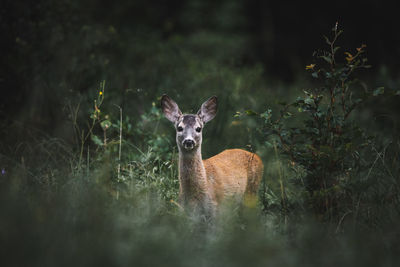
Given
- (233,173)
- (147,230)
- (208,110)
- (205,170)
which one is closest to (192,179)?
(205,170)

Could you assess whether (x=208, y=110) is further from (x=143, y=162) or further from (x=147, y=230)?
(x=147, y=230)

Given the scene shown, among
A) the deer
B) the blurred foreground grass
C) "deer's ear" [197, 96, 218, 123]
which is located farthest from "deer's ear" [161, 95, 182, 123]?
the blurred foreground grass

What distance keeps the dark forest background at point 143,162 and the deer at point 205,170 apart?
0.60ft

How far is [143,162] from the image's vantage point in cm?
402

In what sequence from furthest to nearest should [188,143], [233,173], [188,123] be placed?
[233,173], [188,123], [188,143]

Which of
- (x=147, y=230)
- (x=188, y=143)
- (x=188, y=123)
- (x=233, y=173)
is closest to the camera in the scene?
(x=147, y=230)

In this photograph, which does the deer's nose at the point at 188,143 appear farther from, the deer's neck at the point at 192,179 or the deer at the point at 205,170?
the deer's neck at the point at 192,179

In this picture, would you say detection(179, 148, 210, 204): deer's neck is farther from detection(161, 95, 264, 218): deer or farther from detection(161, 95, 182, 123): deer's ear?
detection(161, 95, 182, 123): deer's ear

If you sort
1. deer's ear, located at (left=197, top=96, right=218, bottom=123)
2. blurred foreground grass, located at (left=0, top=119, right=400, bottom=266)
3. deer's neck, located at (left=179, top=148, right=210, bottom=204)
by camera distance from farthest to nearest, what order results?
deer's ear, located at (left=197, top=96, right=218, bottom=123) < deer's neck, located at (left=179, top=148, right=210, bottom=204) < blurred foreground grass, located at (left=0, top=119, right=400, bottom=266)

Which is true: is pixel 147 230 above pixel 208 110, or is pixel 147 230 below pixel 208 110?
below

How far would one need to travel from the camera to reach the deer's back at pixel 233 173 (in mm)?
3979

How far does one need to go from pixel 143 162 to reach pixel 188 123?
574 millimetres

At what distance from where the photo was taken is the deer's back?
3.98m

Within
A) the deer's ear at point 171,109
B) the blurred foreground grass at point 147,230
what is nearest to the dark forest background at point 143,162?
the blurred foreground grass at point 147,230
